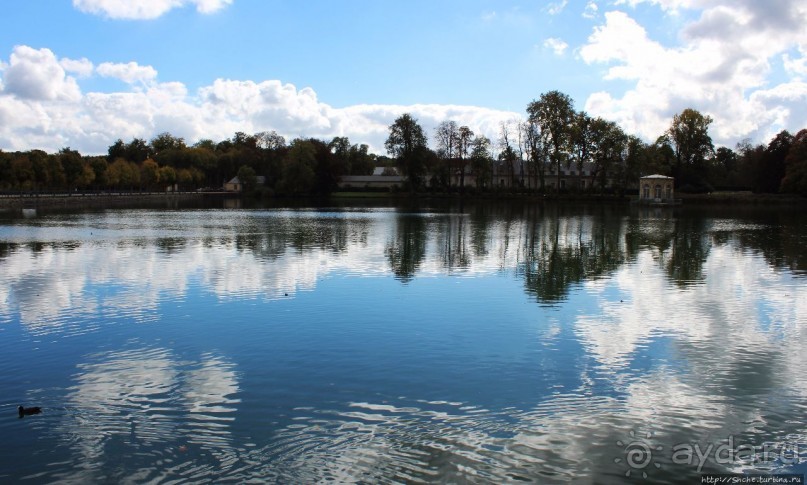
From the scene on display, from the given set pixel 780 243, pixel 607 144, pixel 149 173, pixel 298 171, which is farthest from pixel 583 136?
pixel 149 173

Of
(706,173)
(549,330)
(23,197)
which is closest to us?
(549,330)

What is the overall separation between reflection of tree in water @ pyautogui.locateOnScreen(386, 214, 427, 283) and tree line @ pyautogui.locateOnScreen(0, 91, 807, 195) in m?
53.6

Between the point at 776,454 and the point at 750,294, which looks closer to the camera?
the point at 776,454

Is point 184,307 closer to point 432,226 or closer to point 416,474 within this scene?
point 416,474

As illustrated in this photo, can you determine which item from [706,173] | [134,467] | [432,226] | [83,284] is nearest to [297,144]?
[706,173]

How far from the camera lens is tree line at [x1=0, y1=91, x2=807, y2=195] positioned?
78.6 meters

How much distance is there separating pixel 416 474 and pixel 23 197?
7778 centimetres

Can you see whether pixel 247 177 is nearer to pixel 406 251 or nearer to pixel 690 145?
pixel 690 145

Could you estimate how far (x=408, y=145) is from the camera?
99.1 metres

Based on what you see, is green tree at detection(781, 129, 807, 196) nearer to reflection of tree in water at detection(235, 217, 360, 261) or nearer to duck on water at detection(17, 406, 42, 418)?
reflection of tree in water at detection(235, 217, 360, 261)

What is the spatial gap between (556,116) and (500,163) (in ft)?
94.4

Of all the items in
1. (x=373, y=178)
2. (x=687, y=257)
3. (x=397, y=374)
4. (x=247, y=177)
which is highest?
(x=247, y=177)

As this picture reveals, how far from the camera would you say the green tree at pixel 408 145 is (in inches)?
3878

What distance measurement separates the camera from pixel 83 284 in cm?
1617
